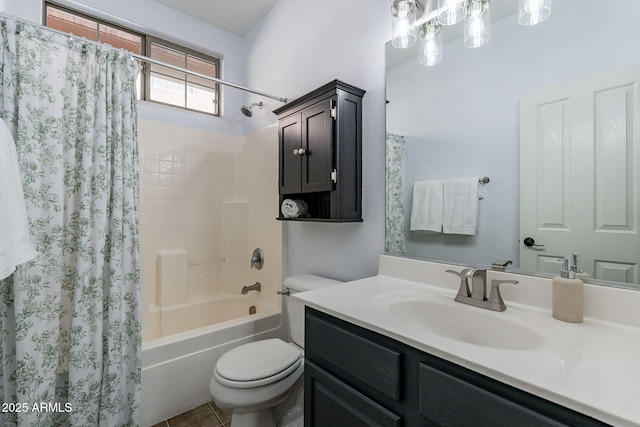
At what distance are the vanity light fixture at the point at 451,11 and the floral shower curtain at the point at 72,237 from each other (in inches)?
59.7

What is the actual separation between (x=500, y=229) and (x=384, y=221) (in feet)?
1.73

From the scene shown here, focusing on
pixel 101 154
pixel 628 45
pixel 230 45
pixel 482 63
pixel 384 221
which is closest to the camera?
pixel 628 45

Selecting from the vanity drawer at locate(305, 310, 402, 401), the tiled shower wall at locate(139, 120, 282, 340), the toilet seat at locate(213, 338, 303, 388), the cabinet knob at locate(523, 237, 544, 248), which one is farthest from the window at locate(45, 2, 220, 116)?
the cabinet knob at locate(523, 237, 544, 248)

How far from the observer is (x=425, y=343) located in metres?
0.71

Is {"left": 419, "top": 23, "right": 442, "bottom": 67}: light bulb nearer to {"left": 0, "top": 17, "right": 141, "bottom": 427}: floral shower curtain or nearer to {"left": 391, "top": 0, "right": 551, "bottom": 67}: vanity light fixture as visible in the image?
{"left": 391, "top": 0, "right": 551, "bottom": 67}: vanity light fixture

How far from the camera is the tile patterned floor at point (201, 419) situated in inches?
62.1

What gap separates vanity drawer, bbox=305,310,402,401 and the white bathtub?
951 mm

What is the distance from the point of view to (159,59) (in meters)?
2.42

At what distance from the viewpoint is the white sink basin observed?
0.79m

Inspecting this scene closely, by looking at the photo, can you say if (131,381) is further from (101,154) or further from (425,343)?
(425,343)

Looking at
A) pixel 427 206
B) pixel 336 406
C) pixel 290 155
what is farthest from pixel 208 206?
pixel 336 406

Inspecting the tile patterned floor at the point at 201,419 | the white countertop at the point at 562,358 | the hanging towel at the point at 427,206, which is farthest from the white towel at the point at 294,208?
the tile patterned floor at the point at 201,419

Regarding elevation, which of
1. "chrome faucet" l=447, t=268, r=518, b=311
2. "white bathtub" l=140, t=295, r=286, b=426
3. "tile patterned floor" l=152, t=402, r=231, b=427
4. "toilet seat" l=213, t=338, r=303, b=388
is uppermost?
"chrome faucet" l=447, t=268, r=518, b=311

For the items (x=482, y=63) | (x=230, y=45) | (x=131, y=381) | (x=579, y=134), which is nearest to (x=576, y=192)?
(x=579, y=134)
